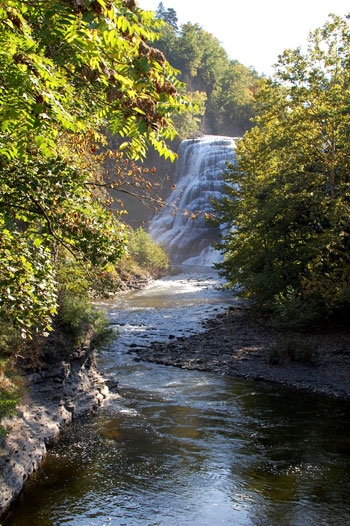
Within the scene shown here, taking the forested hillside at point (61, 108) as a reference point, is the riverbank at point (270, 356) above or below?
below

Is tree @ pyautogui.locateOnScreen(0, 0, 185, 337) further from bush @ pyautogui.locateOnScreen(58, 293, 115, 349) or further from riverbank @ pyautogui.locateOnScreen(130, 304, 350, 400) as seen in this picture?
riverbank @ pyautogui.locateOnScreen(130, 304, 350, 400)

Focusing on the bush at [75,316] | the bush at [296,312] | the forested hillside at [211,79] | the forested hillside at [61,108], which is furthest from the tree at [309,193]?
the forested hillside at [211,79]

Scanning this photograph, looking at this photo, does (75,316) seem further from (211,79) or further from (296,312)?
(211,79)

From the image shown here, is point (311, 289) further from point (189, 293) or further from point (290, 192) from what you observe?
point (189, 293)

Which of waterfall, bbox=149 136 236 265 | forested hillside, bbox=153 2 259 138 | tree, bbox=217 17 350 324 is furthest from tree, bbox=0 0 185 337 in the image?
forested hillside, bbox=153 2 259 138

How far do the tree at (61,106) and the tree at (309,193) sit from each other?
1186 cm

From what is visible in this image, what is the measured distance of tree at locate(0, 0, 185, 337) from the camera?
3975 millimetres

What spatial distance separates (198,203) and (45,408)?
44468 millimetres

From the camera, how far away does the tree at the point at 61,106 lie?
13.0ft

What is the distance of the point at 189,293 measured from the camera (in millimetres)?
31203

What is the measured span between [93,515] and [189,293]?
982 inches

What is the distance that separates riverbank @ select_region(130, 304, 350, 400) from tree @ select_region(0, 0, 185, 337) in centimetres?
904

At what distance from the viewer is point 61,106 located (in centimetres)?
417

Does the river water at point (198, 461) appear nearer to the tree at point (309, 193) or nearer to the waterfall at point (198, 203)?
the tree at point (309, 193)
